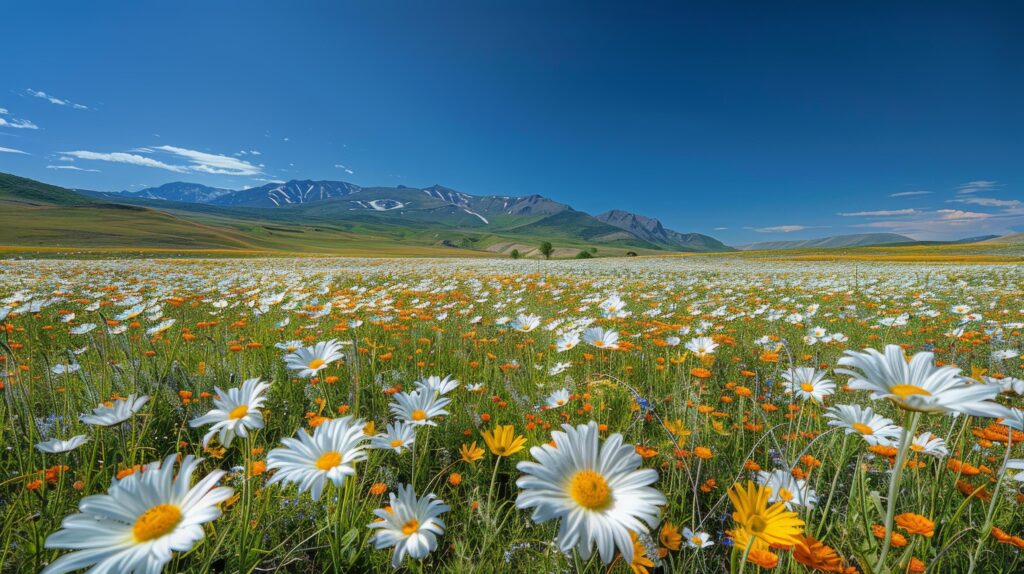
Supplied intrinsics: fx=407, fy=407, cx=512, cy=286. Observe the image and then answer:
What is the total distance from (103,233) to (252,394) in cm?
8970

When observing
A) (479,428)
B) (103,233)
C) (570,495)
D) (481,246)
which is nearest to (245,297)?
(479,428)

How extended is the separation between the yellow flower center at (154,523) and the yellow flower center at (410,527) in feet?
1.88

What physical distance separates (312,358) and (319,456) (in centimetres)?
76

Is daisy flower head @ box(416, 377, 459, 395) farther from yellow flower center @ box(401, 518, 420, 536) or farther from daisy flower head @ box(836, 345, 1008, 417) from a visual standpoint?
daisy flower head @ box(836, 345, 1008, 417)

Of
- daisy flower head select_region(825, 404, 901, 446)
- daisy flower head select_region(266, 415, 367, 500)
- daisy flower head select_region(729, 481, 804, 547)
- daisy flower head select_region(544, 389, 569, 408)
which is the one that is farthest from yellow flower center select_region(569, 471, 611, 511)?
daisy flower head select_region(544, 389, 569, 408)

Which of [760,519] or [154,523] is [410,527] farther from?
[760,519]

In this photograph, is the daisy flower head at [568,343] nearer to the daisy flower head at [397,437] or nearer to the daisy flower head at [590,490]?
the daisy flower head at [397,437]

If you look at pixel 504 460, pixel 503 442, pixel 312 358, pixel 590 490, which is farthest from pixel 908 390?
pixel 312 358

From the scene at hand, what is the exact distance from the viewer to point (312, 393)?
2.63 meters

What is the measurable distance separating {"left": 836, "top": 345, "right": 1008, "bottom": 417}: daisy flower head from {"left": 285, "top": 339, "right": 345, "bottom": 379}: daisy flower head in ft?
5.67

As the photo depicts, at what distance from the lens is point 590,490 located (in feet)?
3.16

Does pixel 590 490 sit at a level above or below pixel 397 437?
above

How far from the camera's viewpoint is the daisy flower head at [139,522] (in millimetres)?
814

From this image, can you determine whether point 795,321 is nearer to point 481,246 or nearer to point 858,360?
point 858,360
